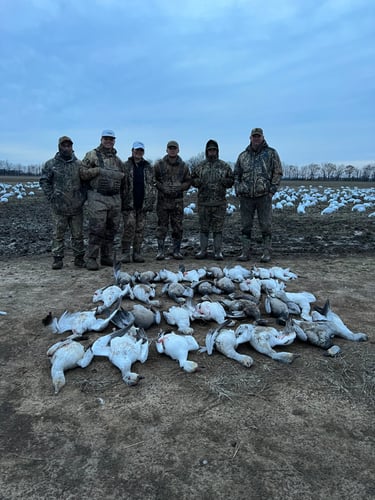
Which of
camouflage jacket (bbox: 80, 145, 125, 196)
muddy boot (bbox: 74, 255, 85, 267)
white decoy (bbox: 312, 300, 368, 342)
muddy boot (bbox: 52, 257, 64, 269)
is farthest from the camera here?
muddy boot (bbox: 74, 255, 85, 267)

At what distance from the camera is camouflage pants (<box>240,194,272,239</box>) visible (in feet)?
23.7

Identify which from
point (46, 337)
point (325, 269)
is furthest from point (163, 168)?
point (46, 337)

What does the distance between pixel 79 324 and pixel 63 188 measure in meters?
3.28

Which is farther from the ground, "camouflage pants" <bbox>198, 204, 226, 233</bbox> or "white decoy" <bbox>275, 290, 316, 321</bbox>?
"camouflage pants" <bbox>198, 204, 226, 233</bbox>

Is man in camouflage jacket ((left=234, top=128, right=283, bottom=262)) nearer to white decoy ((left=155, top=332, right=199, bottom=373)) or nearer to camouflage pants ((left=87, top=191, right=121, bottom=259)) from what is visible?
camouflage pants ((left=87, top=191, right=121, bottom=259))

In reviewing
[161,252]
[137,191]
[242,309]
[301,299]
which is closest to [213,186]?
[137,191]

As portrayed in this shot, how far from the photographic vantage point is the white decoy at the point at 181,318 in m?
4.12

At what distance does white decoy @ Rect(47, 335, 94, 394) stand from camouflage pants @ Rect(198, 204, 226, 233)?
461cm

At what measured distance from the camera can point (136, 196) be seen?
705cm

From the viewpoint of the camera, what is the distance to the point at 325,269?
6988 millimetres

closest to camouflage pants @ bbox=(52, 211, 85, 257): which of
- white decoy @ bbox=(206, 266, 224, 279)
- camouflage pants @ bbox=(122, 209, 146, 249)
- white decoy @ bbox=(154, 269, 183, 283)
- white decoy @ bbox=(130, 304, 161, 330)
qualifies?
camouflage pants @ bbox=(122, 209, 146, 249)

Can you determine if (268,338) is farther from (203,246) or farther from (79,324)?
(203,246)

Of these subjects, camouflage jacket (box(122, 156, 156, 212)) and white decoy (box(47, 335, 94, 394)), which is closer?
white decoy (box(47, 335, 94, 394))

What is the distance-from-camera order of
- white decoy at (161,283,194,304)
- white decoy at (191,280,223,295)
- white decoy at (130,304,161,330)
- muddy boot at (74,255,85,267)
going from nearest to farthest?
white decoy at (130,304,161,330)
white decoy at (161,283,194,304)
white decoy at (191,280,223,295)
muddy boot at (74,255,85,267)
